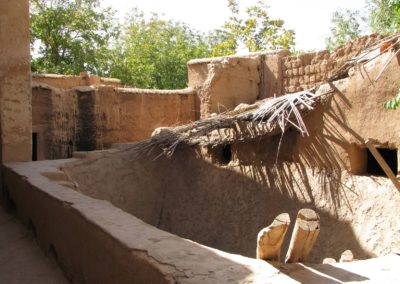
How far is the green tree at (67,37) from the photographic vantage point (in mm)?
19453

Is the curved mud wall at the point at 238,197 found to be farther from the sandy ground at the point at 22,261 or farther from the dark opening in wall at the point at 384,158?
the sandy ground at the point at 22,261

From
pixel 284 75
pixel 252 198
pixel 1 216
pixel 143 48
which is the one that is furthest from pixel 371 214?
pixel 143 48

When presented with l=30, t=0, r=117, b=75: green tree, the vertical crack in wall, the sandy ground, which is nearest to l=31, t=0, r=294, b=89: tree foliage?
l=30, t=0, r=117, b=75: green tree

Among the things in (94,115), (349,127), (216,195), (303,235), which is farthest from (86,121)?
(303,235)

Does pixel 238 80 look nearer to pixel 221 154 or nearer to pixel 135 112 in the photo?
pixel 135 112

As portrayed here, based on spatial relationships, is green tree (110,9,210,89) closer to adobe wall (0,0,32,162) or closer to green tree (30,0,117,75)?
green tree (30,0,117,75)

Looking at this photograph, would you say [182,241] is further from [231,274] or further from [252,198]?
[252,198]

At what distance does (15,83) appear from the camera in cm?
744

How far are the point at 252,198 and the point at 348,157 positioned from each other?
5.74 ft

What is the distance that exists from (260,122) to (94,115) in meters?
5.76

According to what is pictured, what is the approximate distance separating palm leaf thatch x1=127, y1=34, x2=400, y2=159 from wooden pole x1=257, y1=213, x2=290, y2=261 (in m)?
2.90

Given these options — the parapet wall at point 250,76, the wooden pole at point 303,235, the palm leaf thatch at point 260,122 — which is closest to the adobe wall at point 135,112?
the parapet wall at point 250,76

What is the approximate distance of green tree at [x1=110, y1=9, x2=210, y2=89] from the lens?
22.7m

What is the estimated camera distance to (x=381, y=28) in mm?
19406
